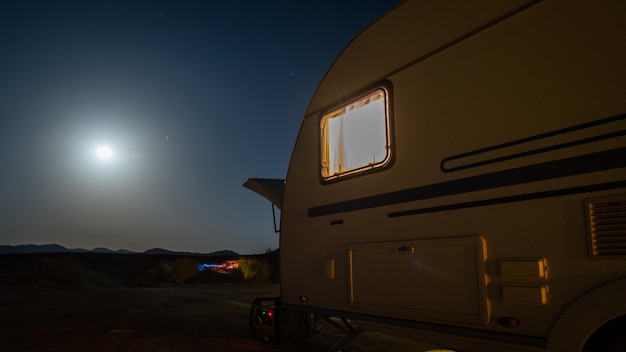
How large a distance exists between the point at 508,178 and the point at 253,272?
767 inches

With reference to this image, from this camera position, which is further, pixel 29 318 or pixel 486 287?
pixel 29 318

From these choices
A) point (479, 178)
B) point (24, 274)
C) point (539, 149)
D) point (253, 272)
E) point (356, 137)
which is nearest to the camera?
point (539, 149)

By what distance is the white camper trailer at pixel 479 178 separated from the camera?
9.23 ft

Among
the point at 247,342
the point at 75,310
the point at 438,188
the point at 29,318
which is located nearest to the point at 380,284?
the point at 438,188

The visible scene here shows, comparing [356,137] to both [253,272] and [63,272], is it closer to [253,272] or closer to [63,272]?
[253,272]

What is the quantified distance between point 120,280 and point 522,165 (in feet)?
84.4

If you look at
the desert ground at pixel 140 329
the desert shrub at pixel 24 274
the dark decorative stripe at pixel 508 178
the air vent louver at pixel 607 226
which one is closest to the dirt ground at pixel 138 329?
the desert ground at pixel 140 329

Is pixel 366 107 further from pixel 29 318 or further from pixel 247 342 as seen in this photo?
pixel 29 318

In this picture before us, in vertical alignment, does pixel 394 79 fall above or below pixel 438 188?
above

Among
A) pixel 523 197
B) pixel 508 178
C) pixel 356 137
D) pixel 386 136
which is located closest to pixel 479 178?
pixel 508 178

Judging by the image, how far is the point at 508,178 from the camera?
10.7 feet

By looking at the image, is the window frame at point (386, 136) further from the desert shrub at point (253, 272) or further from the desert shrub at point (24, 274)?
the desert shrub at point (24, 274)

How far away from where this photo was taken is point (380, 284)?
4215 mm

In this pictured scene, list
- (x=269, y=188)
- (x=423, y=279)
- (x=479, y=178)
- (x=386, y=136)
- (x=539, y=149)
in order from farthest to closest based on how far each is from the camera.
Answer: (x=269, y=188)
(x=386, y=136)
(x=423, y=279)
(x=479, y=178)
(x=539, y=149)
